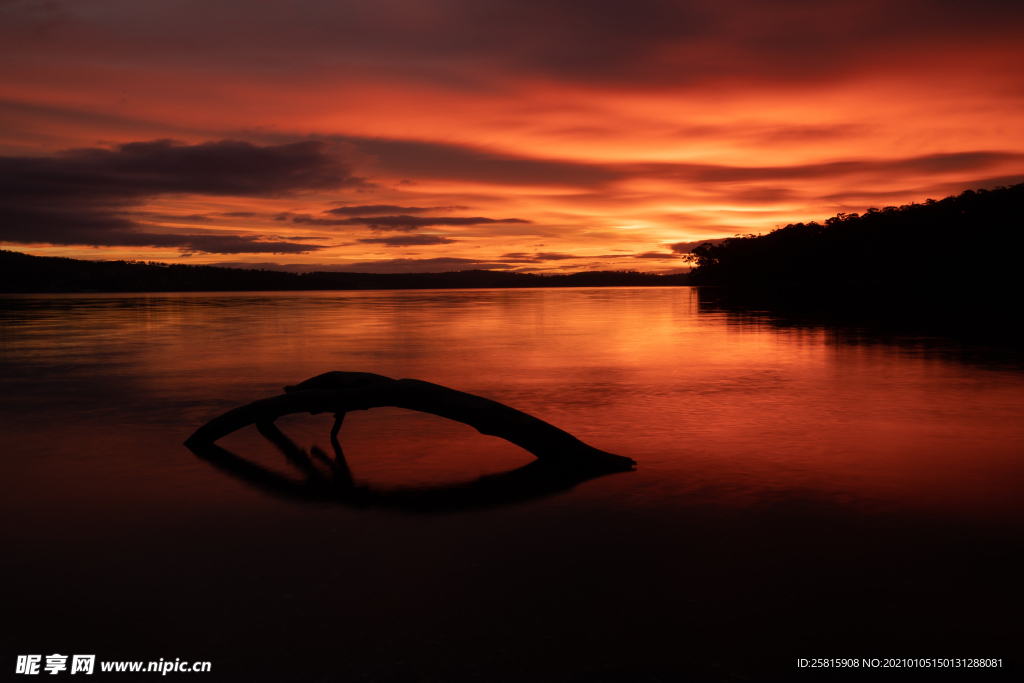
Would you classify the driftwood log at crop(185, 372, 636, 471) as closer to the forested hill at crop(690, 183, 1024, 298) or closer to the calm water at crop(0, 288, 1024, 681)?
the calm water at crop(0, 288, 1024, 681)

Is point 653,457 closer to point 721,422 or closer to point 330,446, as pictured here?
point 721,422

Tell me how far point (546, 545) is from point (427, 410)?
392 cm

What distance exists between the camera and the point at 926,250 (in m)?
119

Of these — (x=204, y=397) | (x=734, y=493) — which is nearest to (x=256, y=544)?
(x=734, y=493)

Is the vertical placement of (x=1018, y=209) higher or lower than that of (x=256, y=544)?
higher

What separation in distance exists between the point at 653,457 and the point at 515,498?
9.14 feet

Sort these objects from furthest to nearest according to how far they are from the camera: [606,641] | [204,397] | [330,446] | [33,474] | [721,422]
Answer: [204,397]
[721,422]
[330,446]
[33,474]
[606,641]

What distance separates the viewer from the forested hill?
310ft

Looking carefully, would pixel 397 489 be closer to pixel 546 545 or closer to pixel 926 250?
pixel 546 545

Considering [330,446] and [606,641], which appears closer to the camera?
[606,641]

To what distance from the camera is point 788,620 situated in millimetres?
5652

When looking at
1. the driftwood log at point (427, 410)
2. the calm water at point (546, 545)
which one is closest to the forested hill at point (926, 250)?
the calm water at point (546, 545)

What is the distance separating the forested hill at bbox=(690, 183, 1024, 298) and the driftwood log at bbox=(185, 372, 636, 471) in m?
75.5

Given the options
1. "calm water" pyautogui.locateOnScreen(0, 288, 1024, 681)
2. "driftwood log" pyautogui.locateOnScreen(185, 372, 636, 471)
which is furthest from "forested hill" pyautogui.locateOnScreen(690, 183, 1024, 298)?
"driftwood log" pyautogui.locateOnScreen(185, 372, 636, 471)
